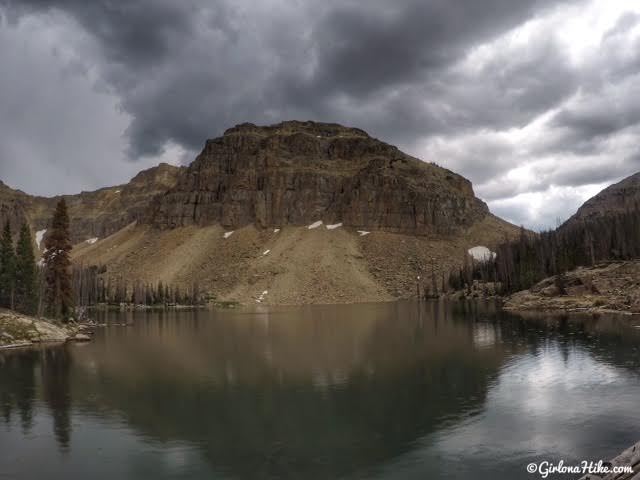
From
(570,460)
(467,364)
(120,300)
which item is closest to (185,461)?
(570,460)

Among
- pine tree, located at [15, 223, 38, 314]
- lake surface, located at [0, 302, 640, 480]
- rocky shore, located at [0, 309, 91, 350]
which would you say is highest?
pine tree, located at [15, 223, 38, 314]

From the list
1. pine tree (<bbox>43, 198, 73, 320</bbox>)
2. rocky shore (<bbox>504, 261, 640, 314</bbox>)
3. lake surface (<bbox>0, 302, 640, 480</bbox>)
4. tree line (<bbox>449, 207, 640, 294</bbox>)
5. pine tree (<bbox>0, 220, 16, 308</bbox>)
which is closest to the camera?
lake surface (<bbox>0, 302, 640, 480</bbox>)

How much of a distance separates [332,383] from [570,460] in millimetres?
17183

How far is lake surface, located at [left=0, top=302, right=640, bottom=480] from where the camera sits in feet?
65.9

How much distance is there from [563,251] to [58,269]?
105616mm

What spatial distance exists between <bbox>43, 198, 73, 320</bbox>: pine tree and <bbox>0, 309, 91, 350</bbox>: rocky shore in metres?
6.76

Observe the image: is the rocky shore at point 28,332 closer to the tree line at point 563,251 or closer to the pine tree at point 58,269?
the pine tree at point 58,269

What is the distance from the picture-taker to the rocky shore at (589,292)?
83.4m

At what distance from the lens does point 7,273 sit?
74.3m

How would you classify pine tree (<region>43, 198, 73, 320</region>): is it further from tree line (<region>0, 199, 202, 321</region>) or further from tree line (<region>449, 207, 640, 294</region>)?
tree line (<region>449, 207, 640, 294</region>)

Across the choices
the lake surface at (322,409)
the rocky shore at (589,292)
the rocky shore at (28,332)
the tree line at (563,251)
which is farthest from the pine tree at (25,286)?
the tree line at (563,251)

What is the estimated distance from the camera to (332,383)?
1355 inches

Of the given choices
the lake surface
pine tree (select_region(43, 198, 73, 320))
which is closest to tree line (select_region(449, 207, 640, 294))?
the lake surface

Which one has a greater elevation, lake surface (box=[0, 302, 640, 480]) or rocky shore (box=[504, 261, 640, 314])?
rocky shore (box=[504, 261, 640, 314])
